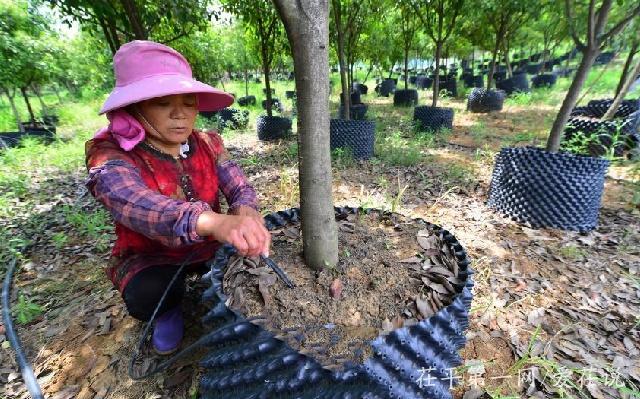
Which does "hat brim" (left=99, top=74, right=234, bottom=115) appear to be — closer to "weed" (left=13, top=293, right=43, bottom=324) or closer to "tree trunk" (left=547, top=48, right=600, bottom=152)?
"weed" (left=13, top=293, right=43, bottom=324)

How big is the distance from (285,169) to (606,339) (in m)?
3.77

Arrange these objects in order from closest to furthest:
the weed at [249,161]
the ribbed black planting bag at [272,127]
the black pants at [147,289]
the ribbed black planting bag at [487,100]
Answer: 1. the black pants at [147,289]
2. the weed at [249,161]
3. the ribbed black planting bag at [272,127]
4. the ribbed black planting bag at [487,100]

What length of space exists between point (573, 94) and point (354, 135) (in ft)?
8.69

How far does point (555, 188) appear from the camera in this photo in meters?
2.77

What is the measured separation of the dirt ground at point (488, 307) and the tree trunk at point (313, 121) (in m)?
0.17

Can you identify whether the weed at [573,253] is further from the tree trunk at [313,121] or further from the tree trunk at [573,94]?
the tree trunk at [313,121]

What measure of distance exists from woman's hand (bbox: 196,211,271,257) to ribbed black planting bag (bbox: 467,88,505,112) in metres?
9.83

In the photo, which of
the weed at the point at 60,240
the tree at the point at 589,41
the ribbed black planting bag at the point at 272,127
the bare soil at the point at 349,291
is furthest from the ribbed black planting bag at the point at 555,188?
the ribbed black planting bag at the point at 272,127

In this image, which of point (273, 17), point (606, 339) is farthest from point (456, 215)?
point (273, 17)

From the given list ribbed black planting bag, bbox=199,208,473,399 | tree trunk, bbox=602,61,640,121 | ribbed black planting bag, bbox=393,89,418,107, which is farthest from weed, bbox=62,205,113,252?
ribbed black planting bag, bbox=393,89,418,107

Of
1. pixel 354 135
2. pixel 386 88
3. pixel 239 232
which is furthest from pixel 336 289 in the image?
pixel 386 88

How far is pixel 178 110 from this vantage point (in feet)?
4.52

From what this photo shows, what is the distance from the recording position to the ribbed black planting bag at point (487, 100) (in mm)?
9109

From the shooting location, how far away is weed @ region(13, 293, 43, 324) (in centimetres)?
209
